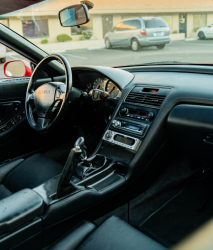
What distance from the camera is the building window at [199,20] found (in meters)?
2.11

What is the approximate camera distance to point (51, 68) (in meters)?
2.76

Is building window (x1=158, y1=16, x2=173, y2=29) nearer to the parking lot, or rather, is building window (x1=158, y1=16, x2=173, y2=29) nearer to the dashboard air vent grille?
the parking lot

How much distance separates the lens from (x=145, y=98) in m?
2.08

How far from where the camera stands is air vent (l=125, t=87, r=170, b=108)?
2002mm

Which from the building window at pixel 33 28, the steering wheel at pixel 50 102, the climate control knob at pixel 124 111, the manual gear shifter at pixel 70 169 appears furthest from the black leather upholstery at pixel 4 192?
the building window at pixel 33 28

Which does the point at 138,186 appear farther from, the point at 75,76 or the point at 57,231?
the point at 75,76

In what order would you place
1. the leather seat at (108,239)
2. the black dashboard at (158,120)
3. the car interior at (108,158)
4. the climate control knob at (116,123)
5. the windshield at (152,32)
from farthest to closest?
the windshield at (152,32)
the climate control knob at (116,123)
the black dashboard at (158,120)
the car interior at (108,158)
the leather seat at (108,239)

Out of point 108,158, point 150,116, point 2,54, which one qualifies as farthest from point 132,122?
point 2,54

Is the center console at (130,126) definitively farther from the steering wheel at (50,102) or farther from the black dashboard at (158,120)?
the steering wheel at (50,102)

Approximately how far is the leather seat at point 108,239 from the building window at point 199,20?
1.53 metres

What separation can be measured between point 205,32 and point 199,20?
0.35 ft

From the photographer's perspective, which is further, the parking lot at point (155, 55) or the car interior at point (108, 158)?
the parking lot at point (155, 55)

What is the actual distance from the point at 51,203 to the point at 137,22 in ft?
6.08

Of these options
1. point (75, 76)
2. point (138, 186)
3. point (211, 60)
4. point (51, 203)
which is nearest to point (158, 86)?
point (211, 60)
